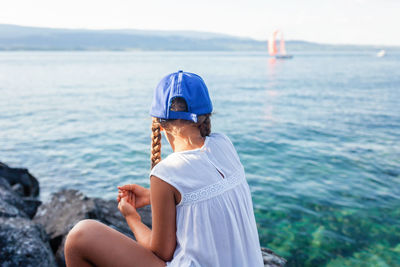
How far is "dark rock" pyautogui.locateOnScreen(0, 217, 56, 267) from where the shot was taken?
12.3 ft

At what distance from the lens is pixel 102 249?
7.58 ft

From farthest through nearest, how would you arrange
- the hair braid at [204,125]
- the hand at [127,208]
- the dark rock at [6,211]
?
the dark rock at [6,211], the hand at [127,208], the hair braid at [204,125]

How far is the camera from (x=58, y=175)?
9.96 metres

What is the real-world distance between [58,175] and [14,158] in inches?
104

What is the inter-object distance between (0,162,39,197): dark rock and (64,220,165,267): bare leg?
22.7 ft

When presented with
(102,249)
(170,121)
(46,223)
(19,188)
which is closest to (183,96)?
(170,121)

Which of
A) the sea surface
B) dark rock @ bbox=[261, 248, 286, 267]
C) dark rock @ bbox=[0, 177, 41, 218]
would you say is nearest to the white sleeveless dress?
the sea surface

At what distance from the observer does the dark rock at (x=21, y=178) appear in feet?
27.1

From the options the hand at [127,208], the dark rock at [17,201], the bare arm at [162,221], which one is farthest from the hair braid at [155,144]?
the dark rock at [17,201]

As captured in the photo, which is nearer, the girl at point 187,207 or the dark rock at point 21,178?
the girl at point 187,207

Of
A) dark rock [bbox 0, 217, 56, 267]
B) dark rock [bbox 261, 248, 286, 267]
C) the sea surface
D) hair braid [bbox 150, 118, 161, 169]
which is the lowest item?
the sea surface

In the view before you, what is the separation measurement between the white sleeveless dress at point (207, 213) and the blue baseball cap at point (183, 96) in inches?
10.6

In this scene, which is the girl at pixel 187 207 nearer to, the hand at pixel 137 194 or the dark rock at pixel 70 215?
the hand at pixel 137 194

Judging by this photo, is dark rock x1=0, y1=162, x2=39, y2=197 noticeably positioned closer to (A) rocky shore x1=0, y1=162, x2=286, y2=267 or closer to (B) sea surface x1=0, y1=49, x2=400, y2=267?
(A) rocky shore x1=0, y1=162, x2=286, y2=267
